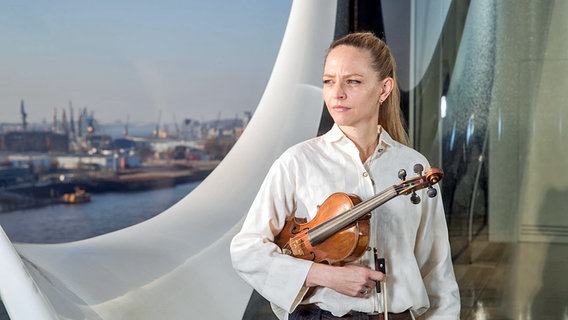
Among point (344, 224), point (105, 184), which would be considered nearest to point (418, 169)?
point (344, 224)

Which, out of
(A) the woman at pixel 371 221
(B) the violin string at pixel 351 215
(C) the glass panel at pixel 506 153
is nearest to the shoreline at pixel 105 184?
(C) the glass panel at pixel 506 153

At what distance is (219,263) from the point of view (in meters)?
2.30

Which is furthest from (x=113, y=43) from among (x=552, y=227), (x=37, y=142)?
(x=552, y=227)

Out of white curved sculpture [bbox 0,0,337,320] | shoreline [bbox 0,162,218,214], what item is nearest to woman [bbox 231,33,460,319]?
white curved sculpture [bbox 0,0,337,320]

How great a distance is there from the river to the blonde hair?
1.43 m

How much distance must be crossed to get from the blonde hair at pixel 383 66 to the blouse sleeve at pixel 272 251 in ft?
0.62

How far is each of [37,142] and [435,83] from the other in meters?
1.16

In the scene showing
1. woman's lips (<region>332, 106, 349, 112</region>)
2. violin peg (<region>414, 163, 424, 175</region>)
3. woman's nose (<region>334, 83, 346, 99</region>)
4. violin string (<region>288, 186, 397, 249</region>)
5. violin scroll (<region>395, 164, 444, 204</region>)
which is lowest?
violin string (<region>288, 186, 397, 249</region>)

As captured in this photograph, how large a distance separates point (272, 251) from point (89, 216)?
5.03 feet

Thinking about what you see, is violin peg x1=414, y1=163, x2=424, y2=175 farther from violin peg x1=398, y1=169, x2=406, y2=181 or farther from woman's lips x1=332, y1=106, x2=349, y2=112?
woman's lips x1=332, y1=106, x2=349, y2=112

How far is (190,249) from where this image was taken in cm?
228

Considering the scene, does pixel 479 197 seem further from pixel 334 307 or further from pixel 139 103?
pixel 334 307

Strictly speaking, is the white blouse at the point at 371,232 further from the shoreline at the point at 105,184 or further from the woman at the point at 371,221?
the shoreline at the point at 105,184

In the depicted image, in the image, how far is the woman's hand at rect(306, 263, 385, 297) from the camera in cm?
111
